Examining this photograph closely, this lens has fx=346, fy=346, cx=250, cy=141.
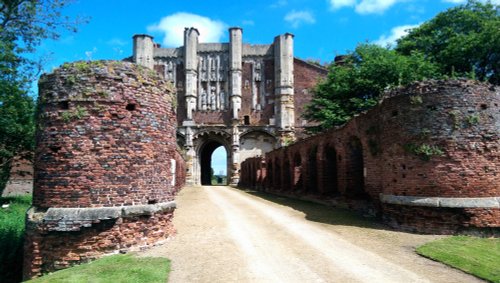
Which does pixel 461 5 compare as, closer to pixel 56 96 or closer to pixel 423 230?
pixel 423 230

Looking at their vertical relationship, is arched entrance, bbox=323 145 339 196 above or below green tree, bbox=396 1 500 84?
below

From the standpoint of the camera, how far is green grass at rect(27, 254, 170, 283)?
5914 millimetres

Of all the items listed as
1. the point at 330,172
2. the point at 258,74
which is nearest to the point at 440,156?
the point at 330,172

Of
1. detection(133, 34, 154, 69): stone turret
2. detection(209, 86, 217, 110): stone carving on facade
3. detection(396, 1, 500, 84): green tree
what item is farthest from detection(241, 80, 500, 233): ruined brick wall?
detection(133, 34, 154, 69): stone turret

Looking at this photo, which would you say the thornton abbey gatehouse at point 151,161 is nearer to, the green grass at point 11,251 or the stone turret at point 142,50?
the green grass at point 11,251

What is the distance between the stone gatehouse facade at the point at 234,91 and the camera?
40.1 metres

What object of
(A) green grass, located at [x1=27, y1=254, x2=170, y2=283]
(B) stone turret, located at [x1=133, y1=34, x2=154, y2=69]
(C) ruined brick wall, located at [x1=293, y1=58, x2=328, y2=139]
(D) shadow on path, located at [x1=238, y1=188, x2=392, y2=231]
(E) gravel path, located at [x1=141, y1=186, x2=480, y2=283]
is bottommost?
(A) green grass, located at [x1=27, y1=254, x2=170, y2=283]

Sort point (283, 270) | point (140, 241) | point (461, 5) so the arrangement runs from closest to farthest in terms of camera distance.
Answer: point (283, 270), point (140, 241), point (461, 5)

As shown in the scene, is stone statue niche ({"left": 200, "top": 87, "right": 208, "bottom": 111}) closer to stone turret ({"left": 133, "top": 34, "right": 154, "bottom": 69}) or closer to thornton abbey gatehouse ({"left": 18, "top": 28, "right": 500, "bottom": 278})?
stone turret ({"left": 133, "top": 34, "right": 154, "bottom": 69})

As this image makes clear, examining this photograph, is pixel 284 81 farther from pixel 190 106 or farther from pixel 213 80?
pixel 190 106

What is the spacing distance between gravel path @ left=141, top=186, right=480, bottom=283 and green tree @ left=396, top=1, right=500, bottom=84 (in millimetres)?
16914

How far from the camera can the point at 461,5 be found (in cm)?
2645

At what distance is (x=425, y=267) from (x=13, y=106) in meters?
20.8

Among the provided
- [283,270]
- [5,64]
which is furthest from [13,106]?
[283,270]
